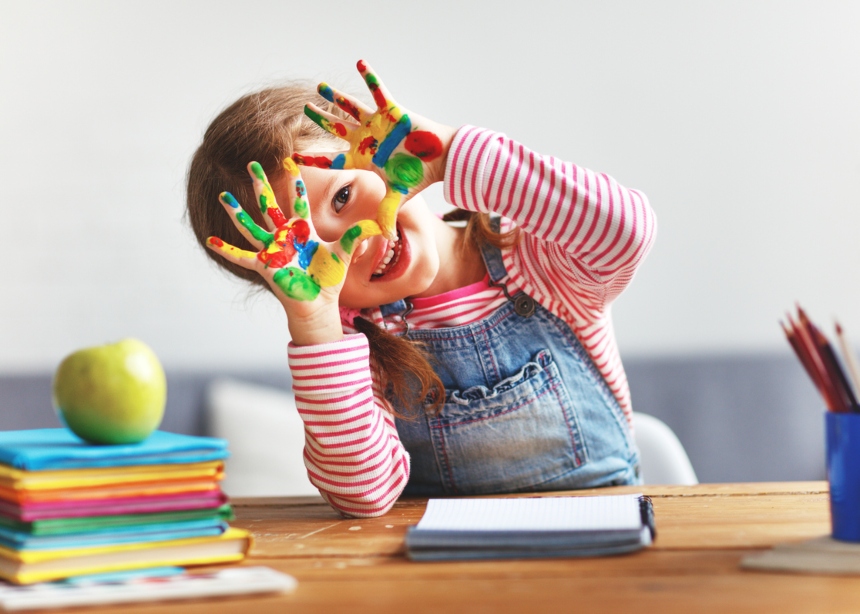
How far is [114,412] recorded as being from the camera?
631mm

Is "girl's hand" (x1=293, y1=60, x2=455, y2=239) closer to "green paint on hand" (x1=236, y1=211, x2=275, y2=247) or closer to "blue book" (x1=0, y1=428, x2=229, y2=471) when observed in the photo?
"green paint on hand" (x1=236, y1=211, x2=275, y2=247)

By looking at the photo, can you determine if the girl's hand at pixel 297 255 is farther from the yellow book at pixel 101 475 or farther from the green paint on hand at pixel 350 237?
the yellow book at pixel 101 475

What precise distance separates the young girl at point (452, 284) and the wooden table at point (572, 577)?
24cm

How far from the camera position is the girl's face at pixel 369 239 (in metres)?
1.08

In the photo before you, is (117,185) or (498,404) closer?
(498,404)

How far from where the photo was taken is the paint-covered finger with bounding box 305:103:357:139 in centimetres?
93

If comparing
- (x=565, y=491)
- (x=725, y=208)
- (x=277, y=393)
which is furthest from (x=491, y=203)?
(x=725, y=208)

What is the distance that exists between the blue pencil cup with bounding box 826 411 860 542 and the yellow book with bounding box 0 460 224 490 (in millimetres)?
465

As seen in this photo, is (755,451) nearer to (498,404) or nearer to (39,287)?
(498,404)

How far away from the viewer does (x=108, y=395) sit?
2.06 ft

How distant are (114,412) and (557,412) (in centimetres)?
65

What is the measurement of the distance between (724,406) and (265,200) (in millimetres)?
1314

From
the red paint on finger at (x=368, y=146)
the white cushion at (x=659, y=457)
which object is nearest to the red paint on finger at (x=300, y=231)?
the red paint on finger at (x=368, y=146)

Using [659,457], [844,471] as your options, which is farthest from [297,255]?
[659,457]
